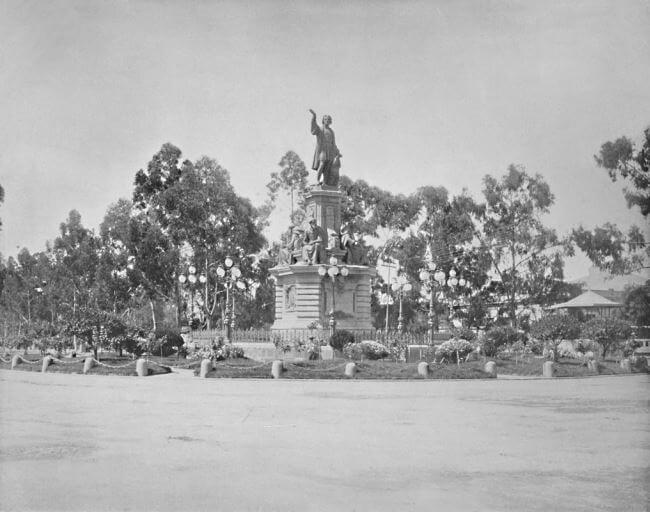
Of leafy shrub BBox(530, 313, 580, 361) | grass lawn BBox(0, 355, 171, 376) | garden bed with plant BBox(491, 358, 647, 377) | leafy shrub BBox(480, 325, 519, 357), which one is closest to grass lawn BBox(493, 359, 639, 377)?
garden bed with plant BBox(491, 358, 647, 377)

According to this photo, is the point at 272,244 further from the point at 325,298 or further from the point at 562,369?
the point at 562,369

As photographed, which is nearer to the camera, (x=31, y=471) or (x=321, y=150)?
(x=31, y=471)

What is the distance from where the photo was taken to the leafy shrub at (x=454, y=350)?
3100 cm

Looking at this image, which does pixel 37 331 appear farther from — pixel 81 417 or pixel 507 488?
pixel 507 488

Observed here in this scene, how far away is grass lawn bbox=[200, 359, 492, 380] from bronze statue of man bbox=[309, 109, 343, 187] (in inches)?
604

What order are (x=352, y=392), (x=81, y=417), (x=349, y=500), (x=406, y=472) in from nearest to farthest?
1. (x=349, y=500)
2. (x=406, y=472)
3. (x=81, y=417)
4. (x=352, y=392)

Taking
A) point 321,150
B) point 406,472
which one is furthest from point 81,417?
point 321,150

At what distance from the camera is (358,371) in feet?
87.7

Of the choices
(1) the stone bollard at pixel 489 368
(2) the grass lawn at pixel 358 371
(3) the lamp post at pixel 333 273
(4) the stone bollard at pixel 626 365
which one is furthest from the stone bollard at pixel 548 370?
(3) the lamp post at pixel 333 273

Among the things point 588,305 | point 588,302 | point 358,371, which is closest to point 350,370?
point 358,371

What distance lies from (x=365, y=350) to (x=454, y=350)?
11.8 feet

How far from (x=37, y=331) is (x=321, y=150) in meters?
20.6

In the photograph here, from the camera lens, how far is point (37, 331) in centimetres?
4709

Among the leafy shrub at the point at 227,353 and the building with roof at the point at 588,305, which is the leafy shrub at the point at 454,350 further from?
the building with roof at the point at 588,305
